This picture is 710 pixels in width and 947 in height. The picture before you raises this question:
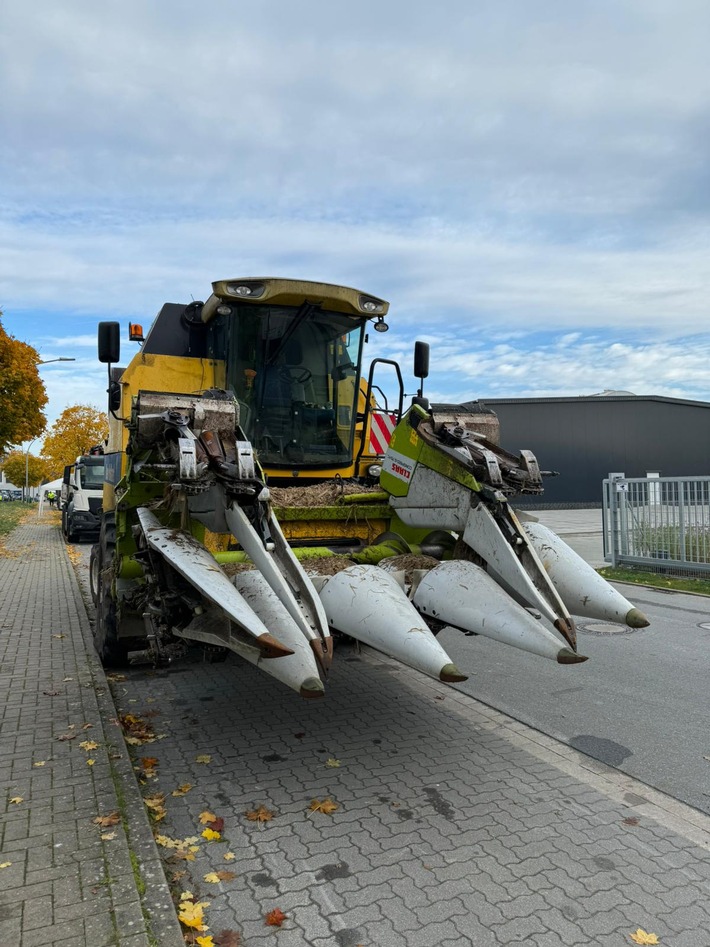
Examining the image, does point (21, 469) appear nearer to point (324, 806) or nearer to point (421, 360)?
point (421, 360)

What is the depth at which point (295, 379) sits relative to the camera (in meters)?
6.11

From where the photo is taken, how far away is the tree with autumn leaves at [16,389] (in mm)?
18109

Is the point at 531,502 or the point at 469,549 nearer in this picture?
the point at 469,549

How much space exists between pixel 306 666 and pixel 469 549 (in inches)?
69.7

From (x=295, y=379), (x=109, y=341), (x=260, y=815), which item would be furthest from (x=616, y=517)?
(x=260, y=815)

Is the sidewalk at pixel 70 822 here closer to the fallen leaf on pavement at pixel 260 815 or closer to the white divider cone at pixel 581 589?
the fallen leaf on pavement at pixel 260 815

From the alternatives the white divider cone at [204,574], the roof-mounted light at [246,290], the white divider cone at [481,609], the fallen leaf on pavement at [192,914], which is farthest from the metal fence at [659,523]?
the fallen leaf on pavement at [192,914]

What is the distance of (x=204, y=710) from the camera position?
5031mm

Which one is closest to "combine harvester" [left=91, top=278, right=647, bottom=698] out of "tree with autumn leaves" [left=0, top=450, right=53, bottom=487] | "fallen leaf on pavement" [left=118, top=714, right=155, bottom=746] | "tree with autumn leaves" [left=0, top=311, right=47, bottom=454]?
"fallen leaf on pavement" [left=118, top=714, right=155, bottom=746]

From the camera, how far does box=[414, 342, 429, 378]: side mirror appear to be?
680cm

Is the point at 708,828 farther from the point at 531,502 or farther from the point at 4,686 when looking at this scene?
the point at 531,502

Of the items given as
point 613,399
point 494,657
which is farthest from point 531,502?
point 494,657

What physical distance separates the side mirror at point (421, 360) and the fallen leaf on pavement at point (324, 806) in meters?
4.28

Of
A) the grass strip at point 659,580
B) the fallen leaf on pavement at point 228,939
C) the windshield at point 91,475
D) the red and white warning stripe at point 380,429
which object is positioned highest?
the red and white warning stripe at point 380,429
